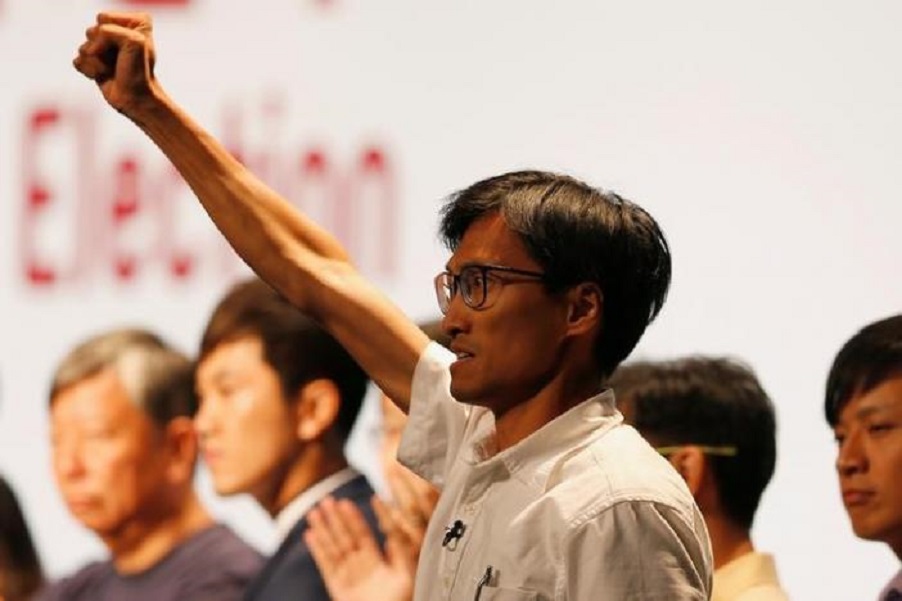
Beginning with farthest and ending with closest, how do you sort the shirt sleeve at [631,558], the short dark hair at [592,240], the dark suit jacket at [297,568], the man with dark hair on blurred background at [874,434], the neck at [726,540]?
1. the dark suit jacket at [297,568]
2. the neck at [726,540]
3. the man with dark hair on blurred background at [874,434]
4. the short dark hair at [592,240]
5. the shirt sleeve at [631,558]

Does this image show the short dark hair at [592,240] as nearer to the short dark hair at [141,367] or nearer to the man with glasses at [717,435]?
the man with glasses at [717,435]

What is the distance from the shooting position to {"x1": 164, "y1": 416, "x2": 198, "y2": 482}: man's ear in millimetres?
3977

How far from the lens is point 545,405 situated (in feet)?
6.72

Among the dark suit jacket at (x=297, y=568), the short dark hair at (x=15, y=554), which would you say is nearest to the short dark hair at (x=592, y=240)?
the dark suit jacket at (x=297, y=568)

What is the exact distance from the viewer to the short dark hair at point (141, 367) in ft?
13.0

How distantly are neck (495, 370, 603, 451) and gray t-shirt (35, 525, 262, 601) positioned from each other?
1.71 metres

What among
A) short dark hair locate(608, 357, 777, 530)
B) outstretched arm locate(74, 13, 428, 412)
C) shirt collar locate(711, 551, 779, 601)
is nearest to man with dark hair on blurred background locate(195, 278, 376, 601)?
short dark hair locate(608, 357, 777, 530)

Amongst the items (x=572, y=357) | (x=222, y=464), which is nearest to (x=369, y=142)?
(x=222, y=464)

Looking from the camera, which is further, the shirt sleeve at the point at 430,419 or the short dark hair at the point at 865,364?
the short dark hair at the point at 865,364

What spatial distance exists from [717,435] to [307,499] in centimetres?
84

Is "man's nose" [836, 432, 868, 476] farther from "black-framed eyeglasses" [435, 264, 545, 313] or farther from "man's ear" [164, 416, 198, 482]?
"man's ear" [164, 416, 198, 482]

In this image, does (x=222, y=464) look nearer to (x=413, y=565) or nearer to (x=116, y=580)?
(x=116, y=580)

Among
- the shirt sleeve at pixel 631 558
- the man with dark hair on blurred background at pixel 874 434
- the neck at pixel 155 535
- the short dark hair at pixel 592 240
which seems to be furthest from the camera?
the neck at pixel 155 535

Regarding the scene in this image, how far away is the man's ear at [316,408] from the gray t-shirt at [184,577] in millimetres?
260
